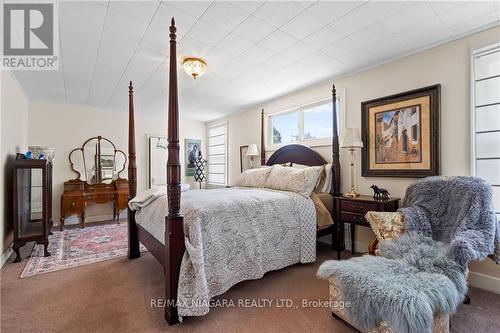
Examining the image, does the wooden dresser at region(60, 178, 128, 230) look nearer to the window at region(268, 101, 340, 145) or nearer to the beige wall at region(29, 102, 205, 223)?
the beige wall at region(29, 102, 205, 223)

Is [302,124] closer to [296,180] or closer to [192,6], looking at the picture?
[296,180]

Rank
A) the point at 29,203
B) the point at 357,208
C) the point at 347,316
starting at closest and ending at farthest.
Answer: the point at 347,316
the point at 357,208
the point at 29,203

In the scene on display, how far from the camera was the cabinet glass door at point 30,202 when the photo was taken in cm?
291

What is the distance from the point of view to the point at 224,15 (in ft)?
6.38

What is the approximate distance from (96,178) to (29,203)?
1.72 meters

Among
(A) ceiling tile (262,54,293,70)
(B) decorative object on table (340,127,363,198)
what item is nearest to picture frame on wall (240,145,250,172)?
(A) ceiling tile (262,54,293,70)

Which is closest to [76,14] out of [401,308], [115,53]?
[115,53]

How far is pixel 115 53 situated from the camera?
2.55m

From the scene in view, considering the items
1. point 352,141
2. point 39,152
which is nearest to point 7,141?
point 39,152

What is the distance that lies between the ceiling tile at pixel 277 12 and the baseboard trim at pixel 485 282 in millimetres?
2838

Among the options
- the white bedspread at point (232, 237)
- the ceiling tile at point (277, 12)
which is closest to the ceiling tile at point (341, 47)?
the ceiling tile at point (277, 12)

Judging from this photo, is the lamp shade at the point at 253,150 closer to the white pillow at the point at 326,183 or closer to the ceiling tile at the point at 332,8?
the white pillow at the point at 326,183

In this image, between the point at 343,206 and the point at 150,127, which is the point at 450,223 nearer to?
the point at 343,206

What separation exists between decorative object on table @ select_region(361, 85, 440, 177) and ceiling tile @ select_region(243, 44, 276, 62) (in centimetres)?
139
